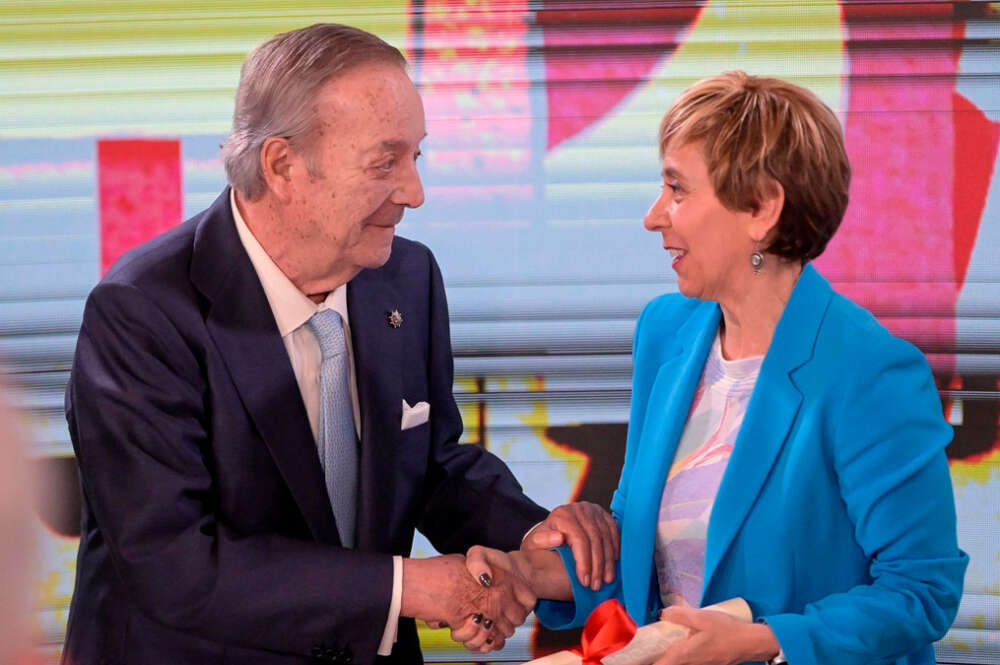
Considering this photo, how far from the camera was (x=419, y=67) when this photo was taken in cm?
348

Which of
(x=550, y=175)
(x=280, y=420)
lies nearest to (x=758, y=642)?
(x=280, y=420)

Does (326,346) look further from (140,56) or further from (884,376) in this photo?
(140,56)

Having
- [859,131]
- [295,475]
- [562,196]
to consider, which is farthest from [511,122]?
[295,475]

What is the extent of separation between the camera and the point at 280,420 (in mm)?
2178

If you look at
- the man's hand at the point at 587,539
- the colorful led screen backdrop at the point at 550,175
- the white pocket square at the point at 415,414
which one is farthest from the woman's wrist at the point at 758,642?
the colorful led screen backdrop at the point at 550,175

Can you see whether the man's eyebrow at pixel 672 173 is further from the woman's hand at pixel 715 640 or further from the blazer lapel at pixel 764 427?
the woman's hand at pixel 715 640

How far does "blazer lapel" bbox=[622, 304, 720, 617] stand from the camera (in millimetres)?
2098

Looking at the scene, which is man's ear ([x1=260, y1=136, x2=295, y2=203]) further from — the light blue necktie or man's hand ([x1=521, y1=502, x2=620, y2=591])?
man's hand ([x1=521, y1=502, x2=620, y2=591])

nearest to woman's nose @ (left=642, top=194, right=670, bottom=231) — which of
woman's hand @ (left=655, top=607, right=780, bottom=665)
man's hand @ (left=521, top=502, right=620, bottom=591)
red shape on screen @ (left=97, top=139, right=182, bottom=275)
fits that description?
man's hand @ (left=521, top=502, right=620, bottom=591)

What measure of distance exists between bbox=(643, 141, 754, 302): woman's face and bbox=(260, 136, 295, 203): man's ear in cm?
65

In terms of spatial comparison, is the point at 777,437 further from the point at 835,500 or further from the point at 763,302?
the point at 763,302

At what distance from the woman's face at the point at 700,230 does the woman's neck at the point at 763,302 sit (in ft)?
0.07

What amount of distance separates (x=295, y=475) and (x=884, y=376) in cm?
99

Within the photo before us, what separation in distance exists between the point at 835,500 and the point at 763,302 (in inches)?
14.1
